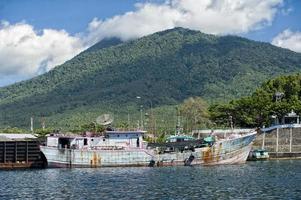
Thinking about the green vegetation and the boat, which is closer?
the boat

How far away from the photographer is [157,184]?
58.3m

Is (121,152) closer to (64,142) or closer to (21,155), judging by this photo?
(64,142)

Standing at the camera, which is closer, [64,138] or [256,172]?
[256,172]

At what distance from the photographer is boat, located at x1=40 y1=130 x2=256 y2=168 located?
85.9m

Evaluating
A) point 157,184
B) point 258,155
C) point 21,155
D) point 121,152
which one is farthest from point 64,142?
point 258,155

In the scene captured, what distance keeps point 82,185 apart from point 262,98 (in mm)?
73203

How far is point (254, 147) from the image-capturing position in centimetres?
10612

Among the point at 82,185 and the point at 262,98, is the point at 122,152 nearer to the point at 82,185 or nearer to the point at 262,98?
the point at 82,185

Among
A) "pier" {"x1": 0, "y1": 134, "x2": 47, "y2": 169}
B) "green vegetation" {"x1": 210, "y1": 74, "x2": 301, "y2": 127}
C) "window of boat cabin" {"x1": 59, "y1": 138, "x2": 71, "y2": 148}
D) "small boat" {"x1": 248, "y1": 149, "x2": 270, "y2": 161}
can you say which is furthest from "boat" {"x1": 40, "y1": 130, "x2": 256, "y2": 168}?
"green vegetation" {"x1": 210, "y1": 74, "x2": 301, "y2": 127}

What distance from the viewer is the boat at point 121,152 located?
282ft

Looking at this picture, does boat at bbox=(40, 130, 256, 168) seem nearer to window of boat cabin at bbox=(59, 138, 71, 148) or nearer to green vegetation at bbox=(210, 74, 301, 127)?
window of boat cabin at bbox=(59, 138, 71, 148)

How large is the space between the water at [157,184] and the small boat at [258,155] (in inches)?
925

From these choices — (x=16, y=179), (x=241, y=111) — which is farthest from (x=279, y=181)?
(x=241, y=111)

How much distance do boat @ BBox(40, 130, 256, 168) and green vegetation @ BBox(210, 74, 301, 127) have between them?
3359 centimetres
